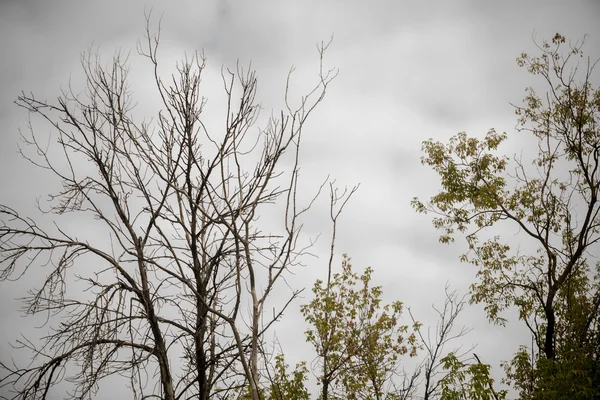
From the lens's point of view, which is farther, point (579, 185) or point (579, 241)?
point (579, 185)

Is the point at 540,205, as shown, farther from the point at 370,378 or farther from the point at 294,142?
the point at 294,142

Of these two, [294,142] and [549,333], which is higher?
[294,142]

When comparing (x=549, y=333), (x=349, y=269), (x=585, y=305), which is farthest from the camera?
(x=349, y=269)

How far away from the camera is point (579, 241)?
37.4 feet

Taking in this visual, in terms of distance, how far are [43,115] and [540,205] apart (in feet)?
43.1

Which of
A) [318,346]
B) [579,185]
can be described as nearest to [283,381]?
[318,346]

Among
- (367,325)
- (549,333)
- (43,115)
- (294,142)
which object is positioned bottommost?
(549,333)

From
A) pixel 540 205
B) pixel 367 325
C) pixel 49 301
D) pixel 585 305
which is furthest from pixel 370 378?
pixel 49 301

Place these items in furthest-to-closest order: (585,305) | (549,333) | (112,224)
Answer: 1. (585,305)
2. (549,333)
3. (112,224)

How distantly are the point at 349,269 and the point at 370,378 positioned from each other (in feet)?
11.4

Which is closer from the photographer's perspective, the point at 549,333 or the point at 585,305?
the point at 549,333

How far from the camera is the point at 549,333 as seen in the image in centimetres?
1080

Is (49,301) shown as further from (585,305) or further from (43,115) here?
(585,305)

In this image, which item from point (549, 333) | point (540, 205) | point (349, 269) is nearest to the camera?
point (549, 333)
